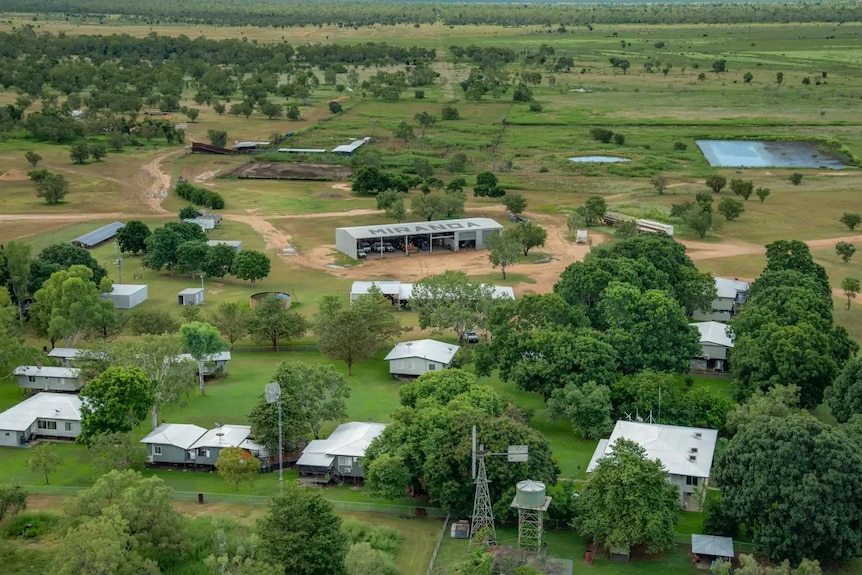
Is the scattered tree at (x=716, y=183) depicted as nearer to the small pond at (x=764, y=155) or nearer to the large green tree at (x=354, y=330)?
the small pond at (x=764, y=155)

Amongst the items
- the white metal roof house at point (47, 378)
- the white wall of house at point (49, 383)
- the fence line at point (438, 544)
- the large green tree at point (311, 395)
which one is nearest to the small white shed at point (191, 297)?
the white metal roof house at point (47, 378)

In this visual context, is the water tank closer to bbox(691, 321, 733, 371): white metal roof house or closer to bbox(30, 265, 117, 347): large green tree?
bbox(691, 321, 733, 371): white metal roof house

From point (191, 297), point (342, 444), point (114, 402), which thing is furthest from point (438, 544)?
point (191, 297)

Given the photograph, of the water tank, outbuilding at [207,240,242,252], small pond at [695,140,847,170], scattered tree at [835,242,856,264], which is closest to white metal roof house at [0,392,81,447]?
the water tank

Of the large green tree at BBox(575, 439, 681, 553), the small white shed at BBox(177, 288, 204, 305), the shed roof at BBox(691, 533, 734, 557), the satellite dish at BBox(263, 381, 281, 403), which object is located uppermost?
the satellite dish at BBox(263, 381, 281, 403)

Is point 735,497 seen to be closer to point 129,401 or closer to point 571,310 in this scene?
point 571,310

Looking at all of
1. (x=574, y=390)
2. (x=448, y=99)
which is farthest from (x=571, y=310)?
(x=448, y=99)

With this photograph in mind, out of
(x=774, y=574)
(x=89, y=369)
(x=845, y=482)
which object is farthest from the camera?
(x=89, y=369)

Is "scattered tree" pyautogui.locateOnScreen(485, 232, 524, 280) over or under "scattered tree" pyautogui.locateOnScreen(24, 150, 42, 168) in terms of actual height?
over

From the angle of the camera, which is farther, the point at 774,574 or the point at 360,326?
the point at 360,326
